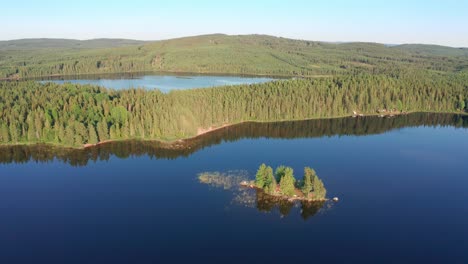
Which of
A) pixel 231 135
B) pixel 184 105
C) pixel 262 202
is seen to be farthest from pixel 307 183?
pixel 184 105

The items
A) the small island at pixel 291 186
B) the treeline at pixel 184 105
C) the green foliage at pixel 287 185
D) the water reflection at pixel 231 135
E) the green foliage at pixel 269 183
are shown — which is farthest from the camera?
the treeline at pixel 184 105

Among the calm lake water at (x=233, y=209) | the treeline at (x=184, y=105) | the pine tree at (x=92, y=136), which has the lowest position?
the calm lake water at (x=233, y=209)

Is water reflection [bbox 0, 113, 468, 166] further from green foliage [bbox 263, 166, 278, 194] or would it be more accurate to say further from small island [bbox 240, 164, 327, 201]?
green foliage [bbox 263, 166, 278, 194]

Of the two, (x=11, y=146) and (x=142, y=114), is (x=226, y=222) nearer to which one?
(x=142, y=114)

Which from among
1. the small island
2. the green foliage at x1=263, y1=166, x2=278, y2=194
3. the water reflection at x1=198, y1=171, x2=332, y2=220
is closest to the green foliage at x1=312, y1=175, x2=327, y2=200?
the small island

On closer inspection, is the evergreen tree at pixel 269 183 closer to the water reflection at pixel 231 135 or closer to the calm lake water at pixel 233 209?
the calm lake water at pixel 233 209

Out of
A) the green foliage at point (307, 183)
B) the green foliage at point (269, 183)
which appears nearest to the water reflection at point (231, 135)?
the green foliage at point (269, 183)

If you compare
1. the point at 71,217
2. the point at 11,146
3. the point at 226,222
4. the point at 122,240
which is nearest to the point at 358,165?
the point at 226,222

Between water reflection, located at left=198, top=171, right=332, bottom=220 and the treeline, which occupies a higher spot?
the treeline
